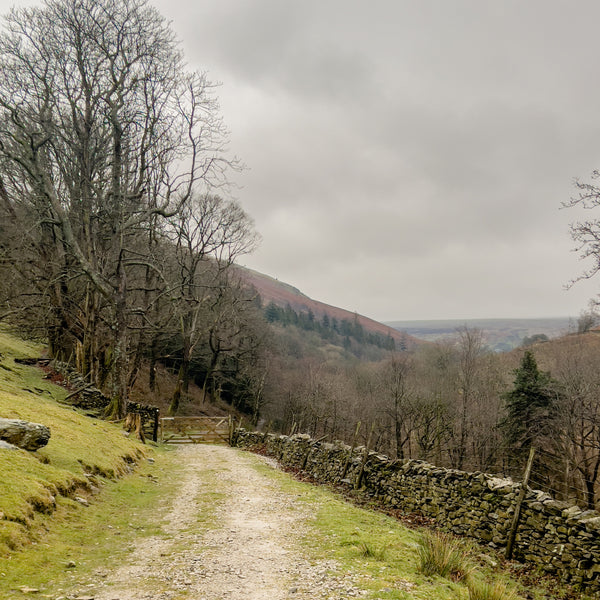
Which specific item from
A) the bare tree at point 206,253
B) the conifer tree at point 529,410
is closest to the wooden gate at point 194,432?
the bare tree at point 206,253

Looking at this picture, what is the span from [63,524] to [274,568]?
129 inches

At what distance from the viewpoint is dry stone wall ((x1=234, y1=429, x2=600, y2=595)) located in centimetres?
831

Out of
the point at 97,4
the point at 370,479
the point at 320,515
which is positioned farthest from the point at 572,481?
the point at 97,4

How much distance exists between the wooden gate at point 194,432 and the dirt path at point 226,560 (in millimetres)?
13220

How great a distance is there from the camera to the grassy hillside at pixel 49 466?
5.58 meters

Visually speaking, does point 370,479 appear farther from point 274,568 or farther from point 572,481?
point 572,481

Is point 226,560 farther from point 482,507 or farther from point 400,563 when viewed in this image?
point 482,507

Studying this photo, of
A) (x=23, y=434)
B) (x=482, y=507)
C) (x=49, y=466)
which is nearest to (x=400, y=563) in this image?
(x=482, y=507)

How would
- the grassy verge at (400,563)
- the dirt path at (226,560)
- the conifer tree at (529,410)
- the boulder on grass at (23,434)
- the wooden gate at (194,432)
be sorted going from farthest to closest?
1. the conifer tree at (529,410)
2. the wooden gate at (194,432)
3. the boulder on grass at (23,434)
4. the grassy verge at (400,563)
5. the dirt path at (226,560)

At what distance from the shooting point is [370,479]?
1422 centimetres

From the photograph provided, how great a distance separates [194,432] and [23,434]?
1678 centimetres

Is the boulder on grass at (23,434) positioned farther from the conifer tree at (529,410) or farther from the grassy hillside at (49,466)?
the conifer tree at (529,410)

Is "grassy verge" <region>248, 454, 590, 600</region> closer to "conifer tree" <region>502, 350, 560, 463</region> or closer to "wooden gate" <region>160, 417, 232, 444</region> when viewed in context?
"wooden gate" <region>160, 417, 232, 444</region>

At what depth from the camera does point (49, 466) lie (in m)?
7.67
